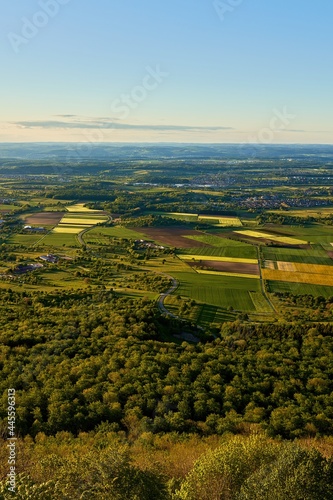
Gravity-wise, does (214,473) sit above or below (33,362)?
above

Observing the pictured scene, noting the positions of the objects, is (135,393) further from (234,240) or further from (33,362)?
(234,240)

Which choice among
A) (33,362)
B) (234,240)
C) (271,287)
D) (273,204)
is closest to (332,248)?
(234,240)

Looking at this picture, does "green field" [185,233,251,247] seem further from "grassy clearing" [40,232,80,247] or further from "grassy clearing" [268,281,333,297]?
"grassy clearing" [40,232,80,247]

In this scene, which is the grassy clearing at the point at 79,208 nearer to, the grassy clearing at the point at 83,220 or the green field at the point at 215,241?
the grassy clearing at the point at 83,220

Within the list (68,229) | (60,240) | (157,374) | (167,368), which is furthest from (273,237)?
(157,374)

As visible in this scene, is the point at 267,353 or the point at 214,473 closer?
the point at 214,473

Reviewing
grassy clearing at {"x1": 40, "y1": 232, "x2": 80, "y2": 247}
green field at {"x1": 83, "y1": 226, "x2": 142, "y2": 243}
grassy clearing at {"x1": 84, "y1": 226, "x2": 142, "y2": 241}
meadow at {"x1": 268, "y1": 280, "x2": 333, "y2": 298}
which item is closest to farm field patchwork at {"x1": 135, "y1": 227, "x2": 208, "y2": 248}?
grassy clearing at {"x1": 84, "y1": 226, "x2": 142, "y2": 241}
